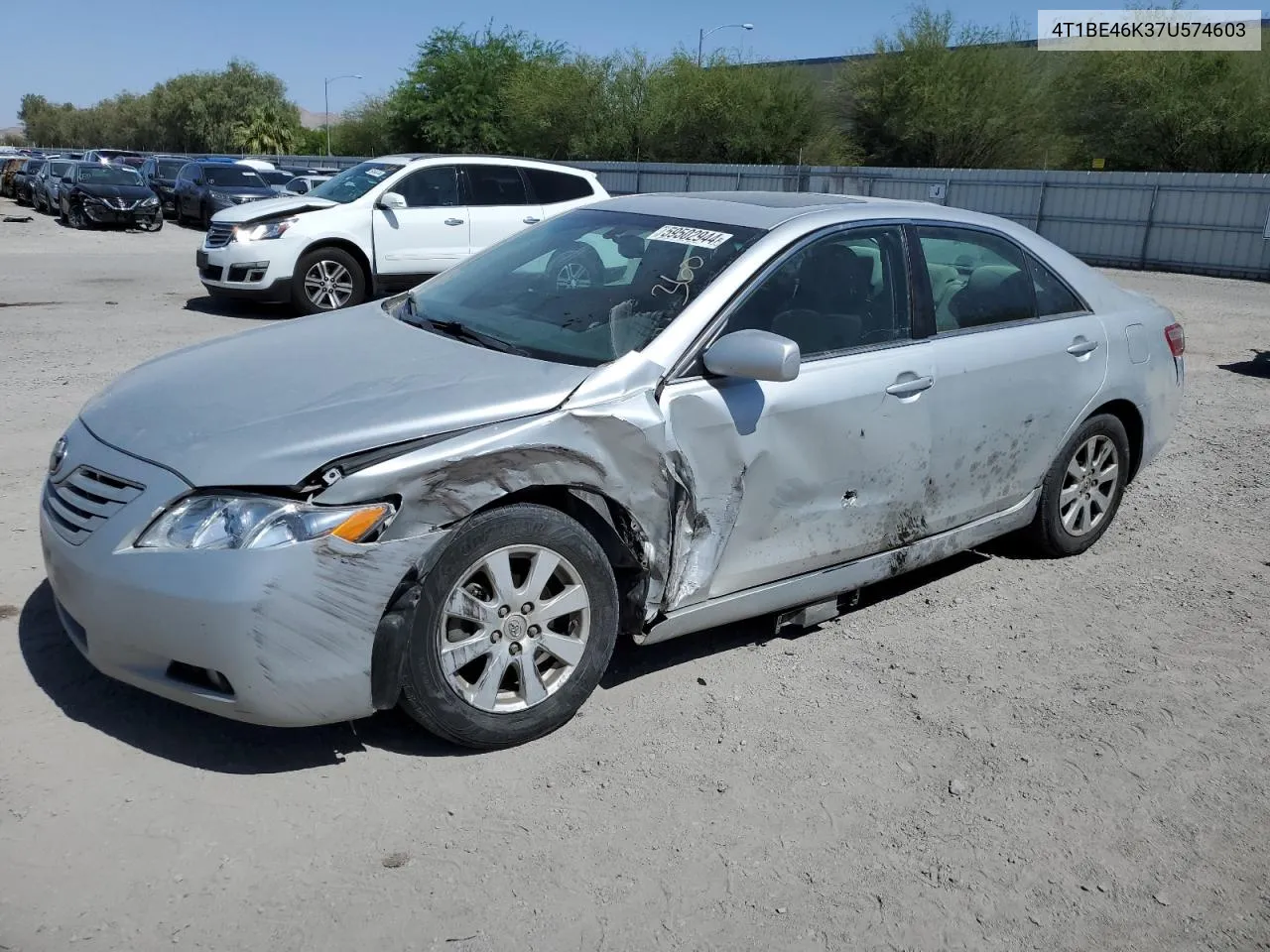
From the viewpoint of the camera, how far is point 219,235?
11961 millimetres

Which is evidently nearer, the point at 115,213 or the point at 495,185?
the point at 495,185

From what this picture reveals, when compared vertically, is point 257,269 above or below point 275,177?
below

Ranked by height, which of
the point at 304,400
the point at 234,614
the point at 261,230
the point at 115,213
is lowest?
the point at 115,213

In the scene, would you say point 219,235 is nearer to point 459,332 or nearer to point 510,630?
point 459,332

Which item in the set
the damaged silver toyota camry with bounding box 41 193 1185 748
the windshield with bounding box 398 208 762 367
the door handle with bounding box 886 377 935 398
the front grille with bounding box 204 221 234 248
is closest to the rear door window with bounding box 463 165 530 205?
the front grille with bounding box 204 221 234 248

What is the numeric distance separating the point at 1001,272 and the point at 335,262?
8.56m

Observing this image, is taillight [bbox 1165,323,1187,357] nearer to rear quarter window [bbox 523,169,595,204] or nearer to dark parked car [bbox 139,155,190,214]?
rear quarter window [bbox 523,169,595,204]

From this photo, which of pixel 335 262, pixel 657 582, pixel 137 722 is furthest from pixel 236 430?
pixel 335 262

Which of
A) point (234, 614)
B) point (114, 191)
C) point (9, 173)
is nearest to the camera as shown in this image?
point (234, 614)

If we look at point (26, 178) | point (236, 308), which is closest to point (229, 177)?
point (26, 178)

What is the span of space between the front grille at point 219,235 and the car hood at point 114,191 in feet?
45.0

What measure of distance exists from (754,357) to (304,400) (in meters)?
1.42

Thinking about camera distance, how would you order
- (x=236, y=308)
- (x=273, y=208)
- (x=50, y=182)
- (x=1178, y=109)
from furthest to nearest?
(x=1178, y=109) → (x=50, y=182) → (x=236, y=308) → (x=273, y=208)

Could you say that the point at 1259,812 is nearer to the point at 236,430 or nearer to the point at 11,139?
the point at 236,430
